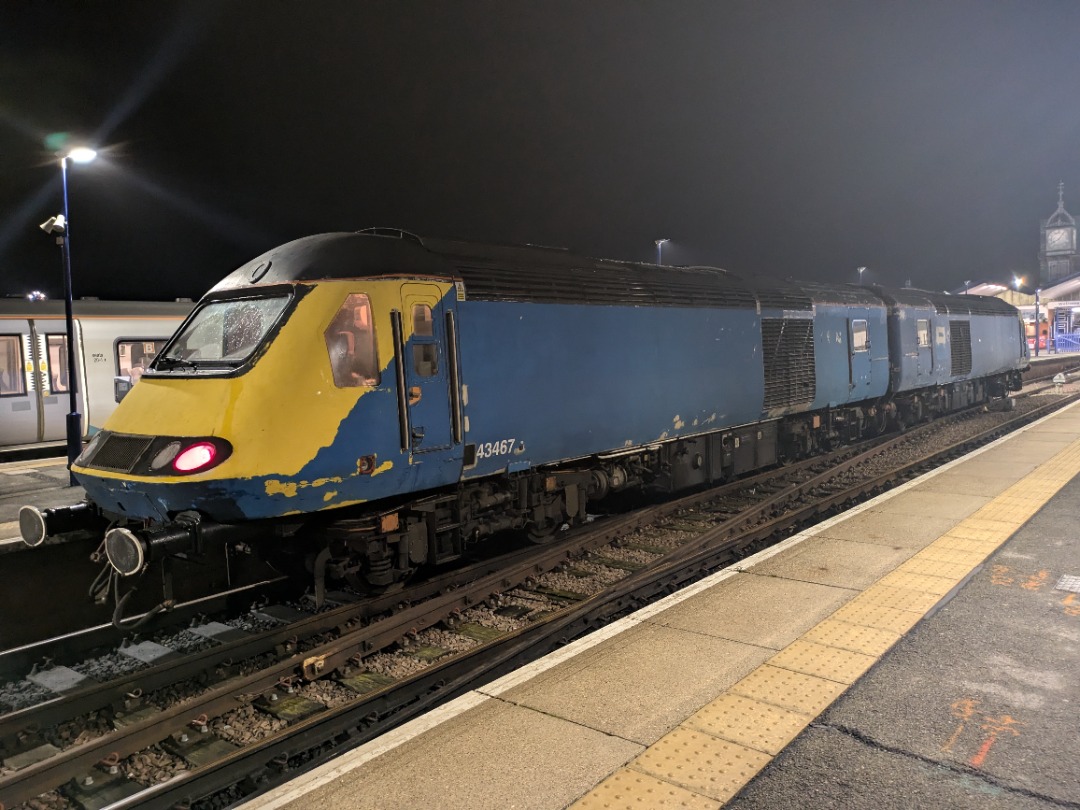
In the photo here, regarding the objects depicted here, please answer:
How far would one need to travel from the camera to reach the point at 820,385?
14.2 m

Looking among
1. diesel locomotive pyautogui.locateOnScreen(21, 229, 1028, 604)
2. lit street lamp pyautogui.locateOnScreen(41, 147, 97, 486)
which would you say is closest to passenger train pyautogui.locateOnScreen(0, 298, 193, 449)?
lit street lamp pyautogui.locateOnScreen(41, 147, 97, 486)

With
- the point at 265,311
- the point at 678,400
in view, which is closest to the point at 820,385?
the point at 678,400

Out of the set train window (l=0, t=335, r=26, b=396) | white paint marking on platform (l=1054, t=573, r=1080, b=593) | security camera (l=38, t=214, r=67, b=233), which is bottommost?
white paint marking on platform (l=1054, t=573, r=1080, b=593)

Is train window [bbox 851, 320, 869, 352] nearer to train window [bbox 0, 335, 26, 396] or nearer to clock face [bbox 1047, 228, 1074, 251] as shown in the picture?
train window [bbox 0, 335, 26, 396]

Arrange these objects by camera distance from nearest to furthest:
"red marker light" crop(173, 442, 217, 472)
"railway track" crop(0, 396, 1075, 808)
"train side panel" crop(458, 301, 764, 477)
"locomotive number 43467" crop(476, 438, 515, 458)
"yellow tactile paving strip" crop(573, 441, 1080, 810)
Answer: "yellow tactile paving strip" crop(573, 441, 1080, 810)
"railway track" crop(0, 396, 1075, 808)
"red marker light" crop(173, 442, 217, 472)
"locomotive number 43467" crop(476, 438, 515, 458)
"train side panel" crop(458, 301, 764, 477)

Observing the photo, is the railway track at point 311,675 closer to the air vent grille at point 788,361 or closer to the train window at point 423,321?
the train window at point 423,321

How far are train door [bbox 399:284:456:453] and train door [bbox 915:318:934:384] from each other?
1452 cm

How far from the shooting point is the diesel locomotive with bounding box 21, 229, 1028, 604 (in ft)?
19.1

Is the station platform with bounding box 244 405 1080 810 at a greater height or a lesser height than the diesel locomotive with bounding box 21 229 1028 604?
lesser

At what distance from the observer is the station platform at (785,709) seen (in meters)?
3.66

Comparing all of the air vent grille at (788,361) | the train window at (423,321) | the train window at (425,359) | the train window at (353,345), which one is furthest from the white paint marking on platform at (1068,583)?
the air vent grille at (788,361)

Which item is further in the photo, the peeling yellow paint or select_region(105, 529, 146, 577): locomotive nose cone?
the peeling yellow paint

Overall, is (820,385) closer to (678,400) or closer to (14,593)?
(678,400)

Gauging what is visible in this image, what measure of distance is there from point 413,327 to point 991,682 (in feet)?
16.6
